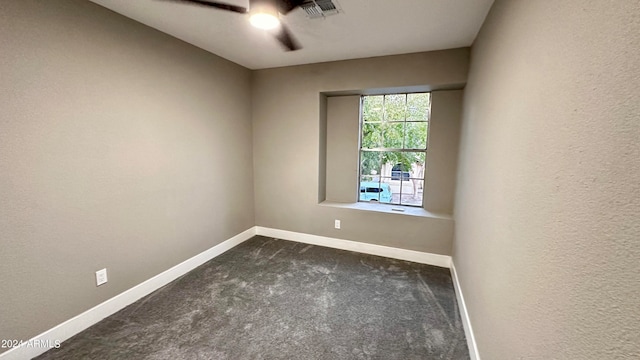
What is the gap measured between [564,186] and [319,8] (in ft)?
6.26

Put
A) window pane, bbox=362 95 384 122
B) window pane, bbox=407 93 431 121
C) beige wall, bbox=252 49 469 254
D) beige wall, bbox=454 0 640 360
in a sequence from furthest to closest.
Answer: window pane, bbox=362 95 384 122
window pane, bbox=407 93 431 121
beige wall, bbox=252 49 469 254
beige wall, bbox=454 0 640 360

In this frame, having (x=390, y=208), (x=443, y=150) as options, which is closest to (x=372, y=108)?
(x=443, y=150)

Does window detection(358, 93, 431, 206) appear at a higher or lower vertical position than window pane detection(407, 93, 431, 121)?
lower

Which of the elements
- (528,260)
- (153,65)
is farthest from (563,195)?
(153,65)

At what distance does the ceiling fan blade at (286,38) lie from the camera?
2320 mm

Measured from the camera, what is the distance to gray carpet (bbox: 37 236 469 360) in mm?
1789

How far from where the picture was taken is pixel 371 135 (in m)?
3.56

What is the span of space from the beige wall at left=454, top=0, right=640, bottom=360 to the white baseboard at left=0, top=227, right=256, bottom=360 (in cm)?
275

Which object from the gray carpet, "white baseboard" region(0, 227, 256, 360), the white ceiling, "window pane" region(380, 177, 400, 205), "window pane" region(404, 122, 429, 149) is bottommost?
the gray carpet

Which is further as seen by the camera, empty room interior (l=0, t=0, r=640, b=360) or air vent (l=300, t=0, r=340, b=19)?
air vent (l=300, t=0, r=340, b=19)

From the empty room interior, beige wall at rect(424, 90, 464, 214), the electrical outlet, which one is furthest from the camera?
beige wall at rect(424, 90, 464, 214)

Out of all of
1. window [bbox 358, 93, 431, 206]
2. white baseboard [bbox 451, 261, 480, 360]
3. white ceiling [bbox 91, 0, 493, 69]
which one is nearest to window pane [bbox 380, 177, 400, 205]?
window [bbox 358, 93, 431, 206]

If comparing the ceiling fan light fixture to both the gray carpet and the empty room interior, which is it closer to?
the empty room interior

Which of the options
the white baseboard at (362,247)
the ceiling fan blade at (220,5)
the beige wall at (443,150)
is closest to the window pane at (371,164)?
the beige wall at (443,150)
